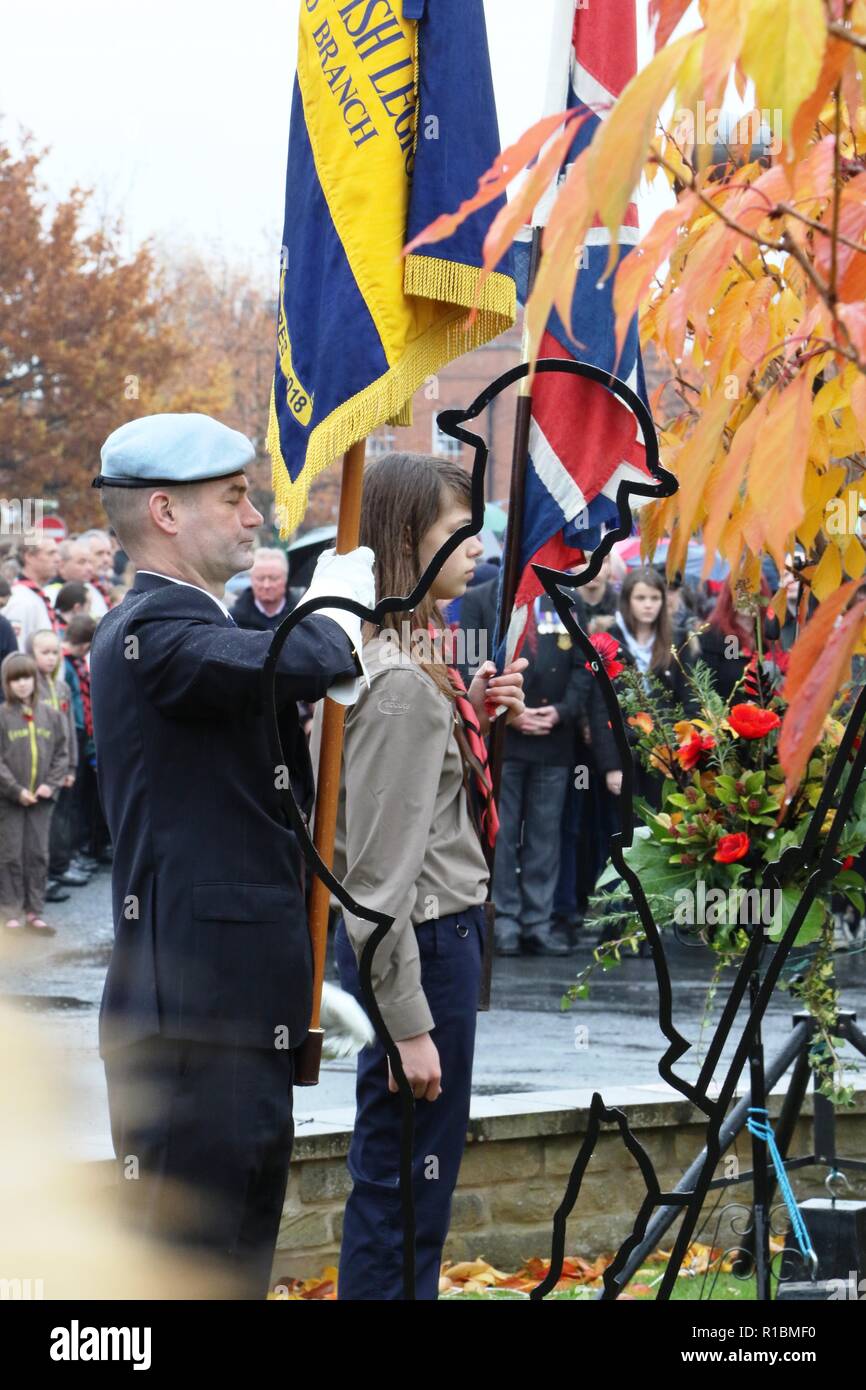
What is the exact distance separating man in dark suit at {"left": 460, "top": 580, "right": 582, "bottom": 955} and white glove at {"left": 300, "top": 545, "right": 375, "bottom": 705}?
7712 millimetres

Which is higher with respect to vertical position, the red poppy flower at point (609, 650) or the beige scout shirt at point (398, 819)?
the red poppy flower at point (609, 650)

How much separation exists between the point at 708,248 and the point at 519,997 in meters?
7.90

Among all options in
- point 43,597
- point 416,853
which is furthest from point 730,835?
point 43,597

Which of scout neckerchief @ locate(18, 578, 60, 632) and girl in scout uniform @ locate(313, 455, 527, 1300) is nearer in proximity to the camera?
girl in scout uniform @ locate(313, 455, 527, 1300)

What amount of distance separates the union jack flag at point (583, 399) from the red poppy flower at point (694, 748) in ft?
2.00

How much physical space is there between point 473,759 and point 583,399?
848mm

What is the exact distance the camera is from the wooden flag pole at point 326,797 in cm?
318

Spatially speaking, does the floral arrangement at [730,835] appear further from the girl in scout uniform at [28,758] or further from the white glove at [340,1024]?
the girl in scout uniform at [28,758]

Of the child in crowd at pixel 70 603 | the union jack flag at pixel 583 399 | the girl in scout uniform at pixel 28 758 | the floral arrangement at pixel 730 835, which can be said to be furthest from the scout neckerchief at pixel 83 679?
the union jack flag at pixel 583 399

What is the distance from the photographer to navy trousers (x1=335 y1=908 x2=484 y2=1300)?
3.85 metres

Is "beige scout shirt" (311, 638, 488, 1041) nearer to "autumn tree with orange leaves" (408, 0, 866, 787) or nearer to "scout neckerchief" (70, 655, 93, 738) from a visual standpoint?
"autumn tree with orange leaves" (408, 0, 866, 787)

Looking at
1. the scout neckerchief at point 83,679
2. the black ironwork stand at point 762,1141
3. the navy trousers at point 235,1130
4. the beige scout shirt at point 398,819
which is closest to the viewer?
the navy trousers at point 235,1130

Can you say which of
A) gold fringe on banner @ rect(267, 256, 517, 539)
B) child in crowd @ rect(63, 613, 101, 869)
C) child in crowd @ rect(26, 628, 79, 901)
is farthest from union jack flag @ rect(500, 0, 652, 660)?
child in crowd @ rect(63, 613, 101, 869)

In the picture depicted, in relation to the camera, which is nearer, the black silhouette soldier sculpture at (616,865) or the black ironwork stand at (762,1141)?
the black silhouette soldier sculpture at (616,865)
